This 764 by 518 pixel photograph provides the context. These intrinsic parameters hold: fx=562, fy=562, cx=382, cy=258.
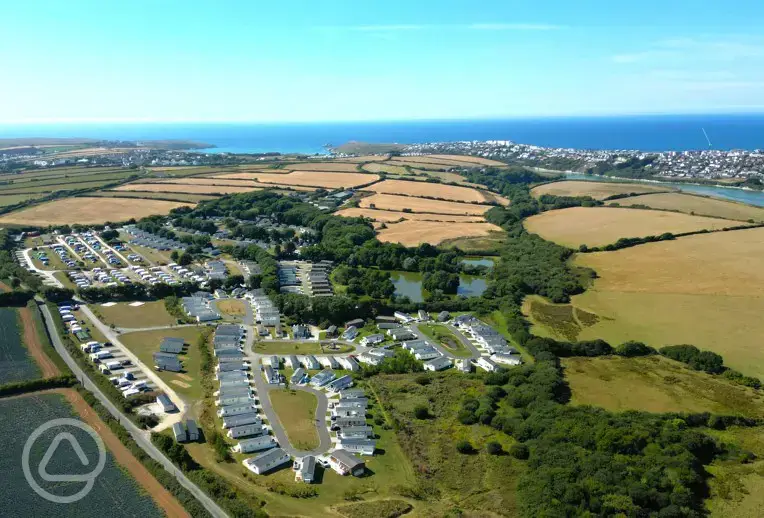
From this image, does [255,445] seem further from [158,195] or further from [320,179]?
[320,179]

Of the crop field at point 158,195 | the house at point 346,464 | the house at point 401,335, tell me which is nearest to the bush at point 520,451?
the house at point 346,464

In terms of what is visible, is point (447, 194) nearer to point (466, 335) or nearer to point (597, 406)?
point (466, 335)

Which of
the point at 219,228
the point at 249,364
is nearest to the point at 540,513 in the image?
the point at 249,364

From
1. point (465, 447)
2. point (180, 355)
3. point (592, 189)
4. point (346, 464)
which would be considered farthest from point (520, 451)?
point (592, 189)

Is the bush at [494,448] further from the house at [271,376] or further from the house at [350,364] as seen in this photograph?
the house at [271,376]

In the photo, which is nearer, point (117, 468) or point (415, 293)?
point (117, 468)
